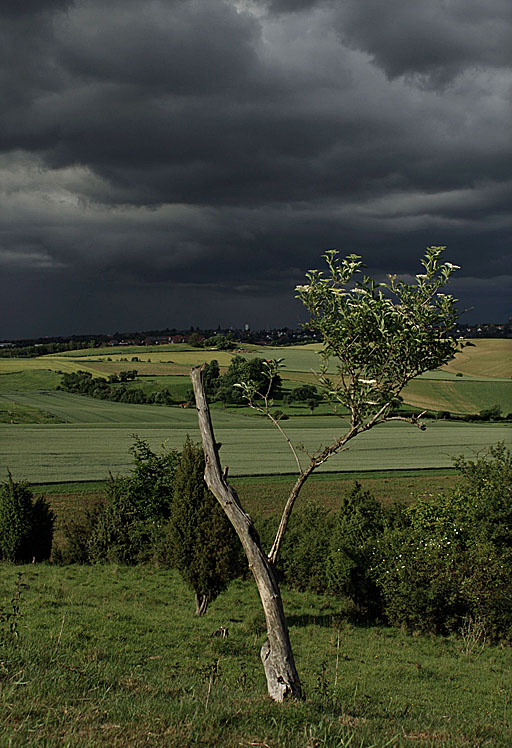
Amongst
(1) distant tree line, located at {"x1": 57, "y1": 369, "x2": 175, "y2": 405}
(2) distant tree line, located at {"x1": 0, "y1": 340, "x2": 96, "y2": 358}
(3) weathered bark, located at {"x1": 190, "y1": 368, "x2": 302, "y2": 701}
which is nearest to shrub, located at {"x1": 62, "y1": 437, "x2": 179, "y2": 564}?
(3) weathered bark, located at {"x1": 190, "y1": 368, "x2": 302, "y2": 701}

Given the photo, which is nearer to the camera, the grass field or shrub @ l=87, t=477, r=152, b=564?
shrub @ l=87, t=477, r=152, b=564

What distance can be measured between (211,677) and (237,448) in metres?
48.7

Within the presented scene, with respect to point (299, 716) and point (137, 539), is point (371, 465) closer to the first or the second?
point (137, 539)

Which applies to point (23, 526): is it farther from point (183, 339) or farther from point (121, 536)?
point (183, 339)

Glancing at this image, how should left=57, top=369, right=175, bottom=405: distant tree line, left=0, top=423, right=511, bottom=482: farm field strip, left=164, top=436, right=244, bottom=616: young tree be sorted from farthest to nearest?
left=57, top=369, right=175, bottom=405: distant tree line, left=0, top=423, right=511, bottom=482: farm field strip, left=164, top=436, right=244, bottom=616: young tree

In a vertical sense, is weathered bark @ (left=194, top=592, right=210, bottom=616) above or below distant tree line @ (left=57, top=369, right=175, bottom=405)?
below

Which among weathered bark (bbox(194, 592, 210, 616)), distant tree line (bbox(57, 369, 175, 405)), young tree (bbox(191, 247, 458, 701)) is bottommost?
weathered bark (bbox(194, 592, 210, 616))

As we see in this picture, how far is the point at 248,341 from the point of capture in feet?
403

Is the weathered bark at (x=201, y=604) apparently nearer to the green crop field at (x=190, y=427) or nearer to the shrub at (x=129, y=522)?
the shrub at (x=129, y=522)

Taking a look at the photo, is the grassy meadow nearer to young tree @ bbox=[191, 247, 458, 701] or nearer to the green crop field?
young tree @ bbox=[191, 247, 458, 701]

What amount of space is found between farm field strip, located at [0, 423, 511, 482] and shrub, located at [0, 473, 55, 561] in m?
17.0

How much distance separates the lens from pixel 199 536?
17406 mm

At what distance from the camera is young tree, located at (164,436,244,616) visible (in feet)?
56.6

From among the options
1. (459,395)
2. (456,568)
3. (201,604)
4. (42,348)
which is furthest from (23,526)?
(42,348)
